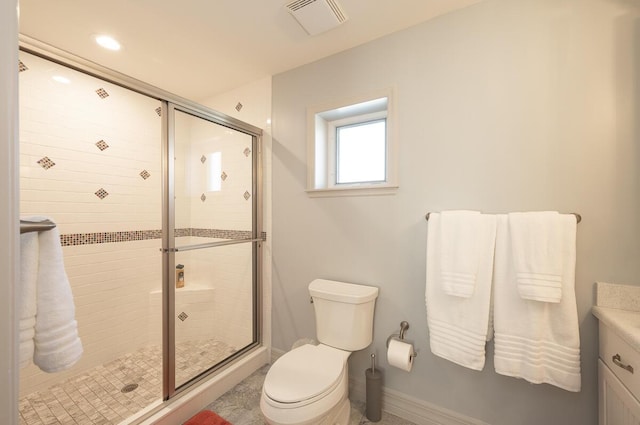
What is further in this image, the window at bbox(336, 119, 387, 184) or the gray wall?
the window at bbox(336, 119, 387, 184)

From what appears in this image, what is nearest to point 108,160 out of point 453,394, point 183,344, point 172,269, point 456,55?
point 172,269

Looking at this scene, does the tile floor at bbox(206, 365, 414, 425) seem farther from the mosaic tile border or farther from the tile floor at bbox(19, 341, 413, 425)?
the mosaic tile border

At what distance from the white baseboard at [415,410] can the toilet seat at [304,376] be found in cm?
40

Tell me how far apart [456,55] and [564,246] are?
1.09m

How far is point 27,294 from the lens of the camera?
2.02ft

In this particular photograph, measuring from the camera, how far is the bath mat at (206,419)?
1.48 m

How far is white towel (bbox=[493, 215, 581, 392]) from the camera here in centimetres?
112

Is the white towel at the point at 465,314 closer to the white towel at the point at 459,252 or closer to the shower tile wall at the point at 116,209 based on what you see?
the white towel at the point at 459,252

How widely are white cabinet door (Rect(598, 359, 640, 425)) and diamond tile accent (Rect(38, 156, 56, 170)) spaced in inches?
123

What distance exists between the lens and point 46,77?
5.78 ft

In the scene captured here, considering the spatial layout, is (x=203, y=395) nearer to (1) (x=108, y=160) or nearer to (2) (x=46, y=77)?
(1) (x=108, y=160)

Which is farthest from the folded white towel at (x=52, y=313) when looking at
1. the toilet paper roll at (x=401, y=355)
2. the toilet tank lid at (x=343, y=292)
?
the toilet paper roll at (x=401, y=355)

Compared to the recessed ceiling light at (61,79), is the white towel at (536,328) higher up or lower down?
lower down

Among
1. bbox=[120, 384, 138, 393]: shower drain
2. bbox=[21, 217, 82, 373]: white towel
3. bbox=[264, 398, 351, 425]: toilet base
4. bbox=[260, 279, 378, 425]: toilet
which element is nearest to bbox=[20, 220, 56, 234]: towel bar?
bbox=[21, 217, 82, 373]: white towel
